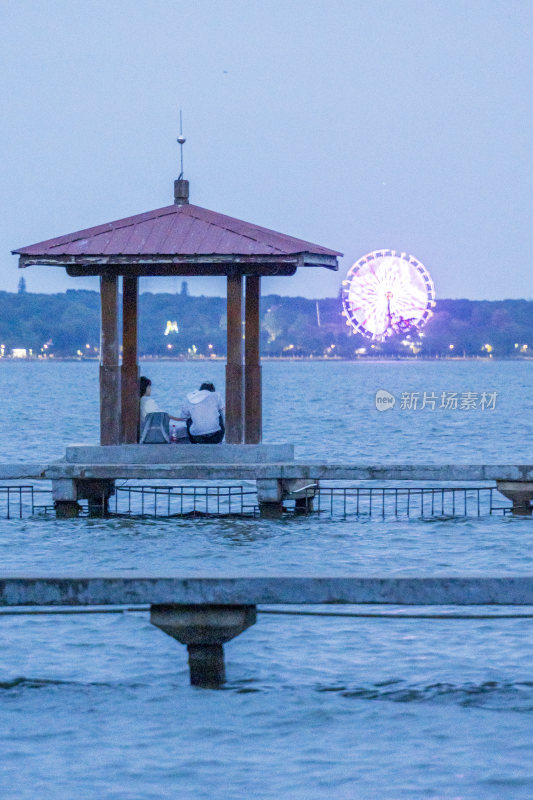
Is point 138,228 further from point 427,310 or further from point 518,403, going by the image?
point 518,403

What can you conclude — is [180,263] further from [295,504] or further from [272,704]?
[272,704]

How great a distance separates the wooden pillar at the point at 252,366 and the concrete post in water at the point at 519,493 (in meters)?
4.02

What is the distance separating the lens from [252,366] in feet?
63.1

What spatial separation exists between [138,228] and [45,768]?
1132 centimetres

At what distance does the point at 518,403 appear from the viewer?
374ft

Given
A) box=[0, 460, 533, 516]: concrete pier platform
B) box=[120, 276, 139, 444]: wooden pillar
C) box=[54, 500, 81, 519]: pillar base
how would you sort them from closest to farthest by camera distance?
box=[0, 460, 533, 516]: concrete pier platform
box=[120, 276, 139, 444]: wooden pillar
box=[54, 500, 81, 519]: pillar base

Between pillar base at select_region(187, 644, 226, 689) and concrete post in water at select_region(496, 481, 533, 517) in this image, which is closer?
pillar base at select_region(187, 644, 226, 689)


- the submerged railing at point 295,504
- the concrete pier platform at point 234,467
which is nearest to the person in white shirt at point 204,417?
the concrete pier platform at point 234,467

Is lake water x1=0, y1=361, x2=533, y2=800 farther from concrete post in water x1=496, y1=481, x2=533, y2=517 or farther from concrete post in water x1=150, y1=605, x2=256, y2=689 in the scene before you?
concrete post in water x1=496, y1=481, x2=533, y2=517

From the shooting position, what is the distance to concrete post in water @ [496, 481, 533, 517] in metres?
19.8

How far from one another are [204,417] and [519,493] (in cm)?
534

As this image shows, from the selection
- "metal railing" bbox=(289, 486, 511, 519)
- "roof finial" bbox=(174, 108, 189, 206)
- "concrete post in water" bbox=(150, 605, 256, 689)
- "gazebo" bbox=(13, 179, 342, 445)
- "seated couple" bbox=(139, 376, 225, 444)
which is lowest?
"metal railing" bbox=(289, 486, 511, 519)

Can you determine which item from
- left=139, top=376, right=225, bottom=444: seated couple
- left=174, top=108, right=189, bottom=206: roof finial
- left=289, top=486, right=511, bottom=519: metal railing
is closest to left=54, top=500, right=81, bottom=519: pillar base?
left=139, top=376, right=225, bottom=444: seated couple

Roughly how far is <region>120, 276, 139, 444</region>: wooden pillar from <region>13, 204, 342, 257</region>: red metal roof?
118 cm
